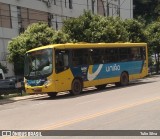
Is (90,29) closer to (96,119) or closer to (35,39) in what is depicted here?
(35,39)

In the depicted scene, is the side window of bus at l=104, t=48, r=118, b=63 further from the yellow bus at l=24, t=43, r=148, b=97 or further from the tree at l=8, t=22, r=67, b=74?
the tree at l=8, t=22, r=67, b=74

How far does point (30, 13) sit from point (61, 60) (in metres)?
26.4

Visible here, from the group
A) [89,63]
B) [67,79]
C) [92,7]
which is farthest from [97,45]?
[92,7]

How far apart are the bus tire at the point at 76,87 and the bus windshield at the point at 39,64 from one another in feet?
6.58

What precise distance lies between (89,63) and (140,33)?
19339mm

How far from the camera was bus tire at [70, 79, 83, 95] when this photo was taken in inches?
936

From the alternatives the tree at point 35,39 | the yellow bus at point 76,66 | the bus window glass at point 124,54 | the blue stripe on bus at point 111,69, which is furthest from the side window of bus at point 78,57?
the tree at point 35,39

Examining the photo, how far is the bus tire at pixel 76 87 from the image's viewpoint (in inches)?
936

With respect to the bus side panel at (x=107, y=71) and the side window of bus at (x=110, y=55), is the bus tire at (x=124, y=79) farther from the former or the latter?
the side window of bus at (x=110, y=55)

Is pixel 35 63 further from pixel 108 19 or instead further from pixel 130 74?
pixel 108 19

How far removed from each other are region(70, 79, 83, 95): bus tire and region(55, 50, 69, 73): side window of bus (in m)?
1.23

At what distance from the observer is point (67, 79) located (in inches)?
916

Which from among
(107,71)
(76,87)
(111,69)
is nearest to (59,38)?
(111,69)

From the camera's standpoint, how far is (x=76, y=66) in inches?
945
